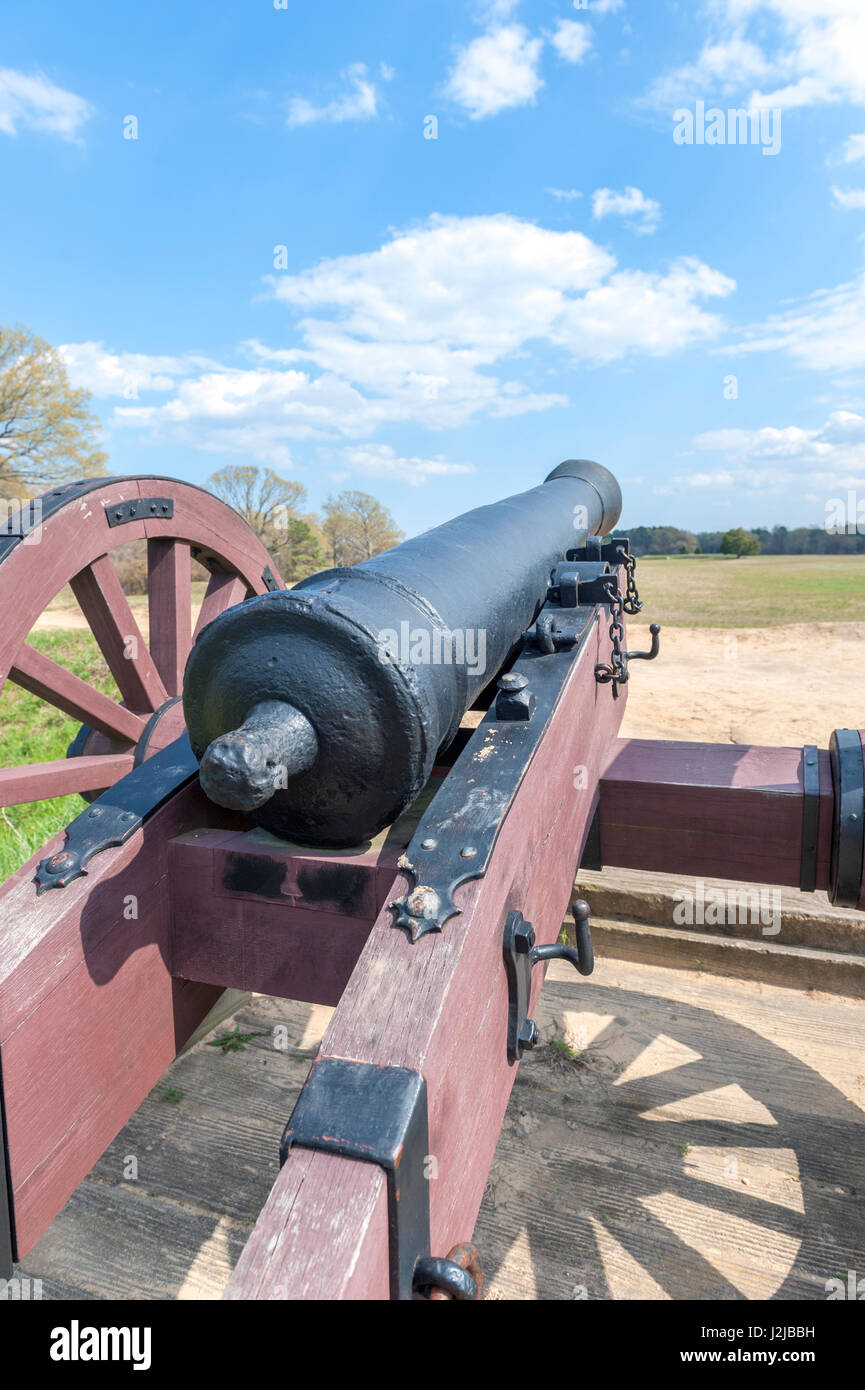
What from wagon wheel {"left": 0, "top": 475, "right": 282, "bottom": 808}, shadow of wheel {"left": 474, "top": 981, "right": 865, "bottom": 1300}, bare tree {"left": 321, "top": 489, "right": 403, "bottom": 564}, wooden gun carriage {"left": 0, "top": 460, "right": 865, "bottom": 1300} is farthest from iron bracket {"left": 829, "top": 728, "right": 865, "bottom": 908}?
bare tree {"left": 321, "top": 489, "right": 403, "bottom": 564}

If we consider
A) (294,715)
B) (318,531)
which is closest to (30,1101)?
(294,715)

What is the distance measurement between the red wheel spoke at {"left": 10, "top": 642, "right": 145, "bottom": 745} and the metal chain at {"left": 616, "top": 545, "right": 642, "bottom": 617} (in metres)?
1.80

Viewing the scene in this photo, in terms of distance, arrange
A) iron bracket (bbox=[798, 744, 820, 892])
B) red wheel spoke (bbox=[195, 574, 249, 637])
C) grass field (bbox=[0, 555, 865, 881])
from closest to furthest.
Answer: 1. iron bracket (bbox=[798, 744, 820, 892])
2. red wheel spoke (bbox=[195, 574, 249, 637])
3. grass field (bbox=[0, 555, 865, 881])

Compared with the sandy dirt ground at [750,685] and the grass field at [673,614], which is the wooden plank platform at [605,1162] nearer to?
the grass field at [673,614]

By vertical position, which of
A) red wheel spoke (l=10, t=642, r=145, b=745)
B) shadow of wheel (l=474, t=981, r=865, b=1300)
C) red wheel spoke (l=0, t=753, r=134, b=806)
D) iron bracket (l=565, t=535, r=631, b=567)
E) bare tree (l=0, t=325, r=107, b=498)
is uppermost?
bare tree (l=0, t=325, r=107, b=498)

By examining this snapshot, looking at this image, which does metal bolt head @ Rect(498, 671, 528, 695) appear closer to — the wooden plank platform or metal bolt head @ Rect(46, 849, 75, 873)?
Result: metal bolt head @ Rect(46, 849, 75, 873)

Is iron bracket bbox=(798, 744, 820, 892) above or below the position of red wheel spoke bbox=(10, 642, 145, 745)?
below

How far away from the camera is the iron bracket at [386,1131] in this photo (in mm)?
1090

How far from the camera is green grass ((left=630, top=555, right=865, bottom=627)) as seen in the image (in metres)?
15.4

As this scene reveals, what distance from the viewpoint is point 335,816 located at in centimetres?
170

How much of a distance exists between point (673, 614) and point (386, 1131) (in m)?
16.2

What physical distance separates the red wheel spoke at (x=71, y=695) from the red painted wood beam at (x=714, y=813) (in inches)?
65.3

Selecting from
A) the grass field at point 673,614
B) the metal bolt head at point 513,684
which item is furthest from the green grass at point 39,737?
the metal bolt head at point 513,684

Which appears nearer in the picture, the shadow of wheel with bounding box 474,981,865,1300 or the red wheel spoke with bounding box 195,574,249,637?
the shadow of wheel with bounding box 474,981,865,1300
